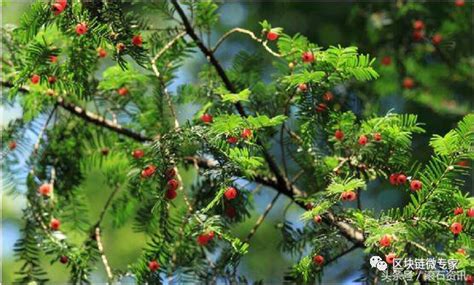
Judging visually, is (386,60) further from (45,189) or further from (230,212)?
(45,189)

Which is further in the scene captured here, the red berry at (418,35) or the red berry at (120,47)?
the red berry at (418,35)

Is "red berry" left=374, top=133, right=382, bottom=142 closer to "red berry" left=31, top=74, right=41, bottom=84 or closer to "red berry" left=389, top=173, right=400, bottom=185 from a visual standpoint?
"red berry" left=389, top=173, right=400, bottom=185

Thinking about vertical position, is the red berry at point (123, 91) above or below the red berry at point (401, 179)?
above

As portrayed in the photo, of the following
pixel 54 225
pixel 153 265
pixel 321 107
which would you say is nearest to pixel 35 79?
pixel 54 225

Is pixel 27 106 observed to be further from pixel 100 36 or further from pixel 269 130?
pixel 269 130

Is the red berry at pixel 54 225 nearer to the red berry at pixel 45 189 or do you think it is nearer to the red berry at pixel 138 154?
the red berry at pixel 45 189

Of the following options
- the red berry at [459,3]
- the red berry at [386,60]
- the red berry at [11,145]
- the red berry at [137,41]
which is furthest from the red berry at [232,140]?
the red berry at [459,3]

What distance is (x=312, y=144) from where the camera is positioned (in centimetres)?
121

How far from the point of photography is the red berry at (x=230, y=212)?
128 cm

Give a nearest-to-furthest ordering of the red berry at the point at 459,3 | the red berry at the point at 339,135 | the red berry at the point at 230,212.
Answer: the red berry at the point at 339,135 → the red berry at the point at 230,212 → the red berry at the point at 459,3

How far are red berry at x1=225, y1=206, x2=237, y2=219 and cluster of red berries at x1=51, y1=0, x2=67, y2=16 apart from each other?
1.45 feet

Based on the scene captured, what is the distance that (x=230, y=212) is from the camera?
1.28m

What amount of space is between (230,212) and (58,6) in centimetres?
46

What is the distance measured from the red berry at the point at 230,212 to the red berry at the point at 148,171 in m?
0.23
